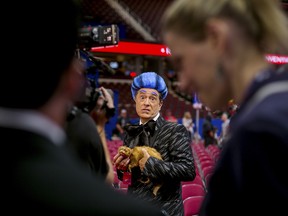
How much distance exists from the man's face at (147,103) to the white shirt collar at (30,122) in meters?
1.55

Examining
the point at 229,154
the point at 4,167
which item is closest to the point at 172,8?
the point at 229,154

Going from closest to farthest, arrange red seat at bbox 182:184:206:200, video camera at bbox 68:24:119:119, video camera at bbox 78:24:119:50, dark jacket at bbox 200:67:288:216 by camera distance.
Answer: dark jacket at bbox 200:67:288:216, video camera at bbox 68:24:119:119, video camera at bbox 78:24:119:50, red seat at bbox 182:184:206:200

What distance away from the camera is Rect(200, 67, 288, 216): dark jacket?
0.72 m

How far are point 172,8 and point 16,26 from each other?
0.36 meters

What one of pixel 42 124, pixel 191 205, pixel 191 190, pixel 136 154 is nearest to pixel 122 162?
pixel 136 154

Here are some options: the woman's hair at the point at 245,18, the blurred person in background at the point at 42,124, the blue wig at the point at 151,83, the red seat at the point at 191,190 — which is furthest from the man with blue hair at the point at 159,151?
the blurred person in background at the point at 42,124

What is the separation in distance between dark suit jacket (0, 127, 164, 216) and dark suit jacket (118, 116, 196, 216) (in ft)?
4.53

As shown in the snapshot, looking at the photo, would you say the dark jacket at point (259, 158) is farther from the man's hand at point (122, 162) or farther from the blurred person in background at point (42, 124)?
the man's hand at point (122, 162)

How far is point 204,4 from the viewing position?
0.84 meters

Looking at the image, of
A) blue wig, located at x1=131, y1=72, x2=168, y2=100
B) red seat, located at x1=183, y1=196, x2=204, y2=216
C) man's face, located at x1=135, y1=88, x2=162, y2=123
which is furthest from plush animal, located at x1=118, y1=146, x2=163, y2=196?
red seat, located at x1=183, y1=196, x2=204, y2=216

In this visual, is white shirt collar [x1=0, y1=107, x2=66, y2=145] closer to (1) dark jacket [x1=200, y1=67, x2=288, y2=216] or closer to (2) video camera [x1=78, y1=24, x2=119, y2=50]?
(1) dark jacket [x1=200, y1=67, x2=288, y2=216]

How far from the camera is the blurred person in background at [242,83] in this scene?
0.72m

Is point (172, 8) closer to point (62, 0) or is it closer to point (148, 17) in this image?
point (62, 0)

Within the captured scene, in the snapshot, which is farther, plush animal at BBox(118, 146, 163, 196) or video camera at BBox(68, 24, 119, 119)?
plush animal at BBox(118, 146, 163, 196)
